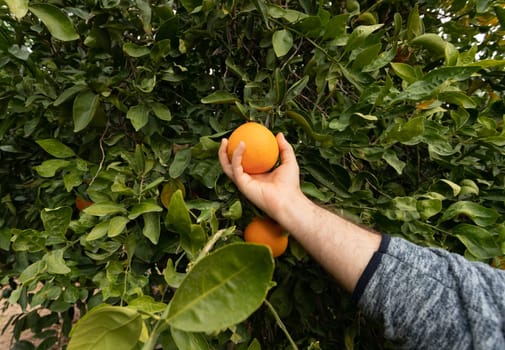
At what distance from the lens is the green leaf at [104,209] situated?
0.83 meters

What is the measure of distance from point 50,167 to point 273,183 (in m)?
0.60

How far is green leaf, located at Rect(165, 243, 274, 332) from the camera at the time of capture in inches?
14.7

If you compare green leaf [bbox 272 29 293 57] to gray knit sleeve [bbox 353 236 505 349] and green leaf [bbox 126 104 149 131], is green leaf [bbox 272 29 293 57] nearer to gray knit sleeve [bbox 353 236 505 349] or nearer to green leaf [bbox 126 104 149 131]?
green leaf [bbox 126 104 149 131]

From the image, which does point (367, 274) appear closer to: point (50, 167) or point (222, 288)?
point (222, 288)

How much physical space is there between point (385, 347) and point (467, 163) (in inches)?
28.3

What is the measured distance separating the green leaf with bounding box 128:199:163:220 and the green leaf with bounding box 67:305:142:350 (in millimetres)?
410

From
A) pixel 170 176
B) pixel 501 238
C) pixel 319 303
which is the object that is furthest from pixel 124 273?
pixel 501 238

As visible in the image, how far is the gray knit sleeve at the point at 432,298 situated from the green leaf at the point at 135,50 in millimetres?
721

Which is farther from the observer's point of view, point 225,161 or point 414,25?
point 414,25

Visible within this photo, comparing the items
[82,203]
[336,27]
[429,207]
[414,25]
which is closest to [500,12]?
[414,25]

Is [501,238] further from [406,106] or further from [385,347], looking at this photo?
[385,347]

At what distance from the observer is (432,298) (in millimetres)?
727

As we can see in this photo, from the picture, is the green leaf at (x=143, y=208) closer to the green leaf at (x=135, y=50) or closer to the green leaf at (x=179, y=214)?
the green leaf at (x=179, y=214)

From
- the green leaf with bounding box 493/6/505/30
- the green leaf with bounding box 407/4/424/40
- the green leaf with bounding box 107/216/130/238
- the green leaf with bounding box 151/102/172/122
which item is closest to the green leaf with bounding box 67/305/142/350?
the green leaf with bounding box 107/216/130/238
